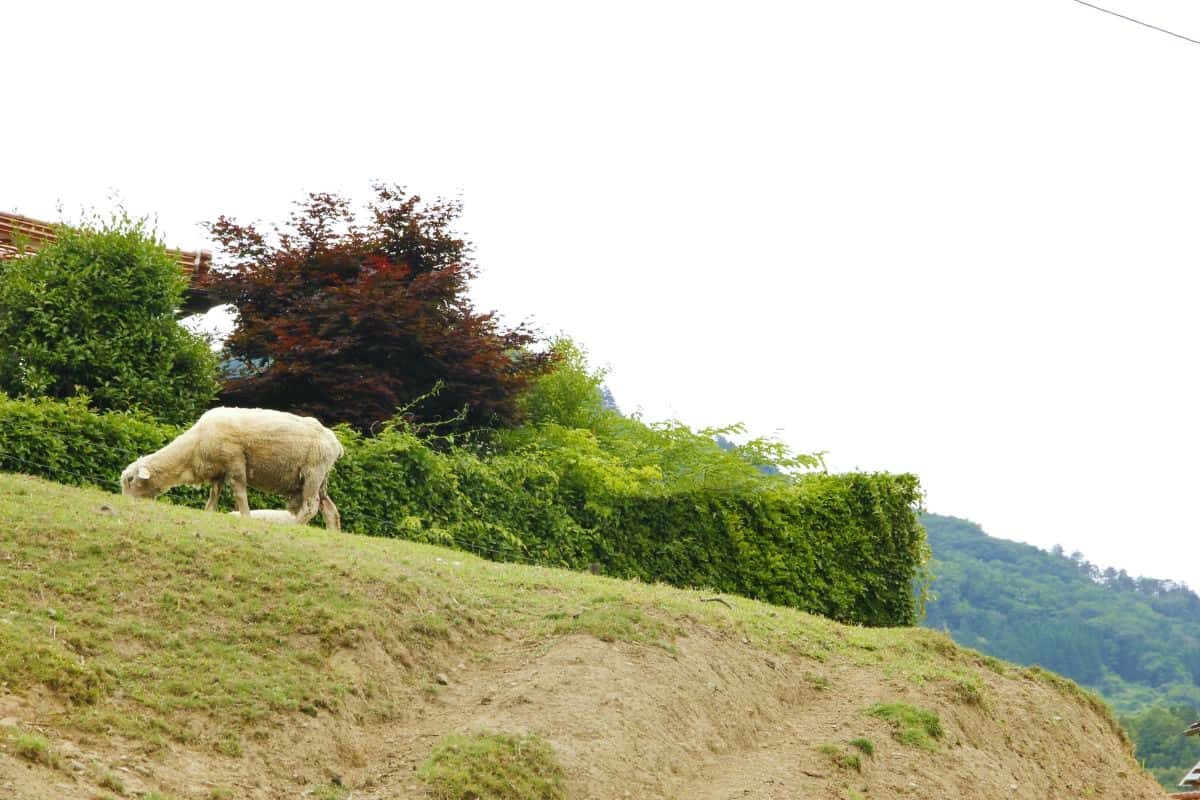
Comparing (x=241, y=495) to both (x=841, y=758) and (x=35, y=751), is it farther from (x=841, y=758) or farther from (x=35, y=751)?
(x=35, y=751)

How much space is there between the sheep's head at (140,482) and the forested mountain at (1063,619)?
4832 centimetres

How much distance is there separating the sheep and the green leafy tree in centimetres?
461

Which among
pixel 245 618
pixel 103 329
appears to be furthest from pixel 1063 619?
pixel 245 618

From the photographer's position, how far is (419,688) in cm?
1195

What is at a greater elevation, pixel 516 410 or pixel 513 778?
pixel 516 410

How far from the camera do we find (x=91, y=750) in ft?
29.8

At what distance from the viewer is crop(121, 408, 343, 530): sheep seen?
54.3 feet

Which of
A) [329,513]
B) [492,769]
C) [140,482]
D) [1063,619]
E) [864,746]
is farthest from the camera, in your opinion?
[1063,619]

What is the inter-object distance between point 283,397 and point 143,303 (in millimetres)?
3238

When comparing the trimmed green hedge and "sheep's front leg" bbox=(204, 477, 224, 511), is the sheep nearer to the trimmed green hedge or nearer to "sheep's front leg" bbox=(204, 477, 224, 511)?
"sheep's front leg" bbox=(204, 477, 224, 511)

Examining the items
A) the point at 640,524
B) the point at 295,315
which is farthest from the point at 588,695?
the point at 295,315

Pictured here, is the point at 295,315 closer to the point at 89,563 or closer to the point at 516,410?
the point at 516,410

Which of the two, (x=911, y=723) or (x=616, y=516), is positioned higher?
(x=616, y=516)

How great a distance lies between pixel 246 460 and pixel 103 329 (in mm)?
6541
